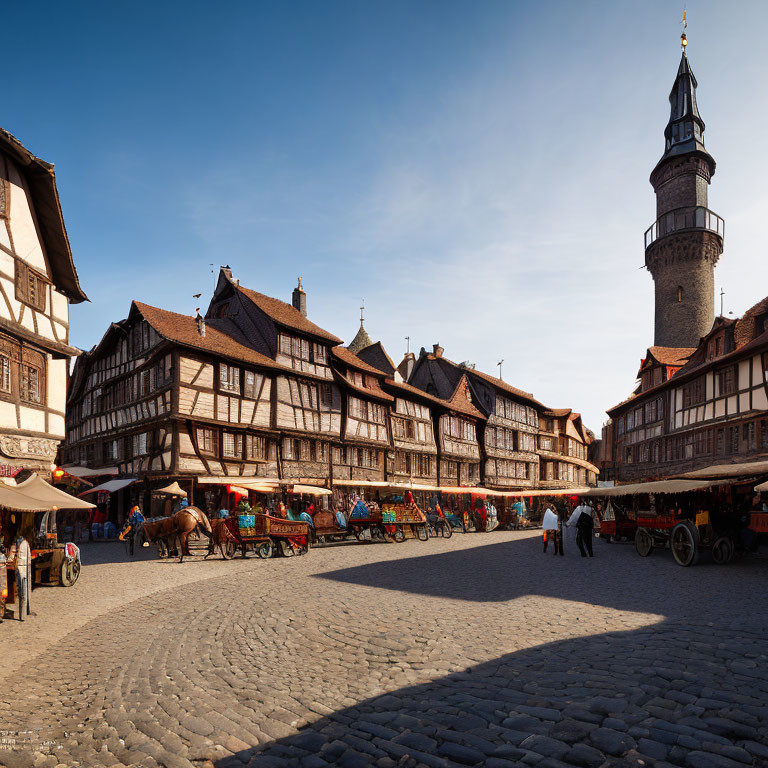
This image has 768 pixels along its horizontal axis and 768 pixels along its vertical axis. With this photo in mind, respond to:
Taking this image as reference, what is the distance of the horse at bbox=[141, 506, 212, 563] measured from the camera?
17.8m

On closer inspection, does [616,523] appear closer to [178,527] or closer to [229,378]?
[178,527]

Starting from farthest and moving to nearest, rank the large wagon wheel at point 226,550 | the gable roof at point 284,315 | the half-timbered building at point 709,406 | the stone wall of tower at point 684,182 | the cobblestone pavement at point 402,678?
1. the stone wall of tower at point 684,182
2. the gable roof at point 284,315
3. the half-timbered building at point 709,406
4. the large wagon wheel at point 226,550
5. the cobblestone pavement at point 402,678

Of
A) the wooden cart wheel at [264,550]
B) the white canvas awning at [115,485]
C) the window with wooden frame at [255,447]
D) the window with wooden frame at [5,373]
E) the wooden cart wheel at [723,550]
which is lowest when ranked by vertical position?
the wooden cart wheel at [264,550]

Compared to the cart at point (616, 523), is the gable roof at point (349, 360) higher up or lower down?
higher up

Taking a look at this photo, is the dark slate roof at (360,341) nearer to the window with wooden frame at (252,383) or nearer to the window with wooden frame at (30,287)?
the window with wooden frame at (252,383)

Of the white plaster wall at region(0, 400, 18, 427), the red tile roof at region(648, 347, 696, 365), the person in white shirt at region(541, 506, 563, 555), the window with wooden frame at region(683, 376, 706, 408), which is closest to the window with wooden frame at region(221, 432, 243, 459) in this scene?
the white plaster wall at region(0, 400, 18, 427)

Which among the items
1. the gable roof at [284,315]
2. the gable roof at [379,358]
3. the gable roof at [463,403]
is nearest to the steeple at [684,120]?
the gable roof at [463,403]

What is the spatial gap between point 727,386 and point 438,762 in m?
31.3

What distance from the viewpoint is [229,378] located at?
29.1 metres

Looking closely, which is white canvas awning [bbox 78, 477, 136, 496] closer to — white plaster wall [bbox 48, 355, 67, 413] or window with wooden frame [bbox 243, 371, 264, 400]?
window with wooden frame [bbox 243, 371, 264, 400]

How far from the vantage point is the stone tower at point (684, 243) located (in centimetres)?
5256

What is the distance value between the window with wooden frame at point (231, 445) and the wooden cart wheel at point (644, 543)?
58.8 feet

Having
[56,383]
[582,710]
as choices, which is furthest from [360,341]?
[582,710]

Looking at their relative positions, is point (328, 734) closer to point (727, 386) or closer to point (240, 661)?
point (240, 661)
